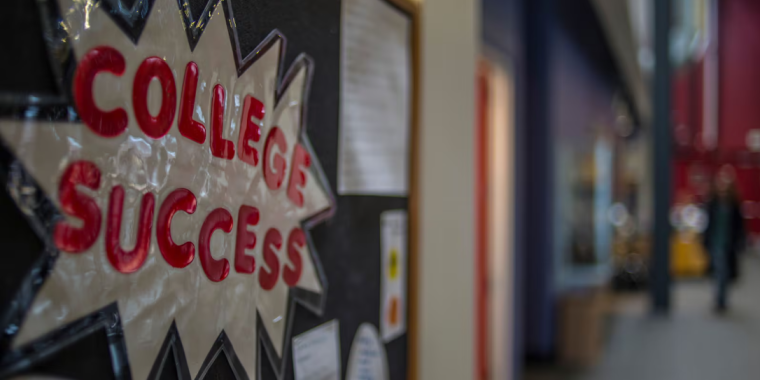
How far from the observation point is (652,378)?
4.73 metres

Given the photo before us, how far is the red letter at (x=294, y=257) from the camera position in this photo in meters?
0.96

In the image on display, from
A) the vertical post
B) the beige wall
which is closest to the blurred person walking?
the vertical post

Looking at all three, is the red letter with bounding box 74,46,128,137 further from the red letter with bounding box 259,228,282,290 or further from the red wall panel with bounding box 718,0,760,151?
the red wall panel with bounding box 718,0,760,151

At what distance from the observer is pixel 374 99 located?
1.23m

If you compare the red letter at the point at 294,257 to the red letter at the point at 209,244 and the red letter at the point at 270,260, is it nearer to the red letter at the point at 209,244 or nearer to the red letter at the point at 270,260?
the red letter at the point at 270,260

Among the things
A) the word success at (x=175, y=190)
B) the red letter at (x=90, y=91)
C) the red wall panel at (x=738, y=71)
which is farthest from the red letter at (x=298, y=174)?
the red wall panel at (x=738, y=71)

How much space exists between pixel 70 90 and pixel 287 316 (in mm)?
507

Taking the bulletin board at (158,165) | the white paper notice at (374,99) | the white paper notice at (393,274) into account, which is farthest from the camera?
the white paper notice at (393,274)

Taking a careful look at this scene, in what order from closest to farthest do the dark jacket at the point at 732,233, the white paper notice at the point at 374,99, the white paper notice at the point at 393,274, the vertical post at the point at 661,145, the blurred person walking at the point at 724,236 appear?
1. the white paper notice at the point at 374,99
2. the white paper notice at the point at 393,274
3. the blurred person walking at the point at 724,236
4. the dark jacket at the point at 732,233
5. the vertical post at the point at 661,145

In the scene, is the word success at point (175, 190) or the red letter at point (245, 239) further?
the red letter at point (245, 239)

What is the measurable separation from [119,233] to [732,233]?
873 centimetres

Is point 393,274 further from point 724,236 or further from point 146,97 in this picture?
point 724,236

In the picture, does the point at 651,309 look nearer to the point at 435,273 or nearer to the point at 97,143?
→ the point at 435,273

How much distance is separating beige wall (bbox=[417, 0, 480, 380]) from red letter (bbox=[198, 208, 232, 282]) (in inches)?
26.4
